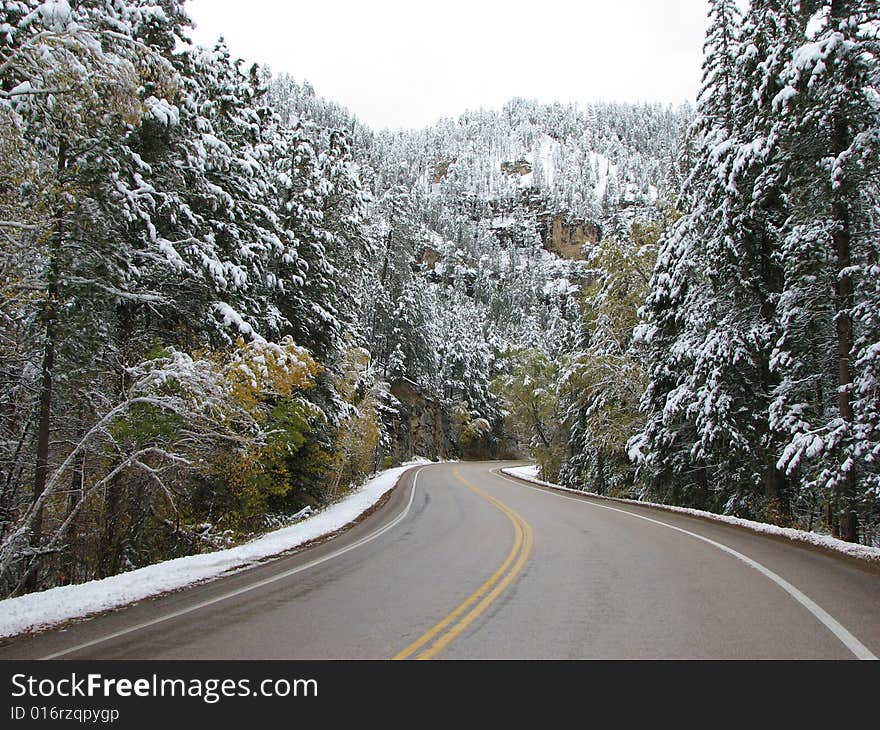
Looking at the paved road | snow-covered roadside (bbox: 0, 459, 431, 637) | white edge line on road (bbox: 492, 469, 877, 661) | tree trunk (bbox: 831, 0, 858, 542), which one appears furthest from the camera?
tree trunk (bbox: 831, 0, 858, 542)

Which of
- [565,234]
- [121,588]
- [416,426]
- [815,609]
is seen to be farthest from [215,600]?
[565,234]

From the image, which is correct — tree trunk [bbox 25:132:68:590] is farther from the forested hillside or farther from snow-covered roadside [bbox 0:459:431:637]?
snow-covered roadside [bbox 0:459:431:637]

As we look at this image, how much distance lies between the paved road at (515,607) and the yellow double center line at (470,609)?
0.8 inches

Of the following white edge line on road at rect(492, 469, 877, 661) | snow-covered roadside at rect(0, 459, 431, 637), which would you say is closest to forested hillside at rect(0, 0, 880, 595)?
snow-covered roadside at rect(0, 459, 431, 637)

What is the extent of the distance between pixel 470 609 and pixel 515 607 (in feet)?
1.69

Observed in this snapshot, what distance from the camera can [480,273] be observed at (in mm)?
132125

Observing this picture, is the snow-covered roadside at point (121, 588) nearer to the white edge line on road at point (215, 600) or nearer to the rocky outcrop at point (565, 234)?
the white edge line on road at point (215, 600)

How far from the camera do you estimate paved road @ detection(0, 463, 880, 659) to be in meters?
5.59

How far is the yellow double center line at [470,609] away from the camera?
5.49 m

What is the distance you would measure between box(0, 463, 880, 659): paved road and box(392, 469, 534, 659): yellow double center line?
0.02m

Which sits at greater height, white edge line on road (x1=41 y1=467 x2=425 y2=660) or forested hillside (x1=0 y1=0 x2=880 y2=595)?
forested hillside (x1=0 y1=0 x2=880 y2=595)

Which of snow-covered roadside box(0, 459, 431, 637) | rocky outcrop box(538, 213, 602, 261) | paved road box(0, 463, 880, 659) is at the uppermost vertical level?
rocky outcrop box(538, 213, 602, 261)

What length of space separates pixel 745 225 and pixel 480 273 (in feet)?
385

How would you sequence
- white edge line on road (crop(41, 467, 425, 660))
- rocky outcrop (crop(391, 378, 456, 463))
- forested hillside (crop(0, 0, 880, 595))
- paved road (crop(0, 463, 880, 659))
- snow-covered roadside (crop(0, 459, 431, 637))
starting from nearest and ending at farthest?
paved road (crop(0, 463, 880, 659)) → white edge line on road (crop(41, 467, 425, 660)) → snow-covered roadside (crop(0, 459, 431, 637)) → forested hillside (crop(0, 0, 880, 595)) → rocky outcrop (crop(391, 378, 456, 463))
